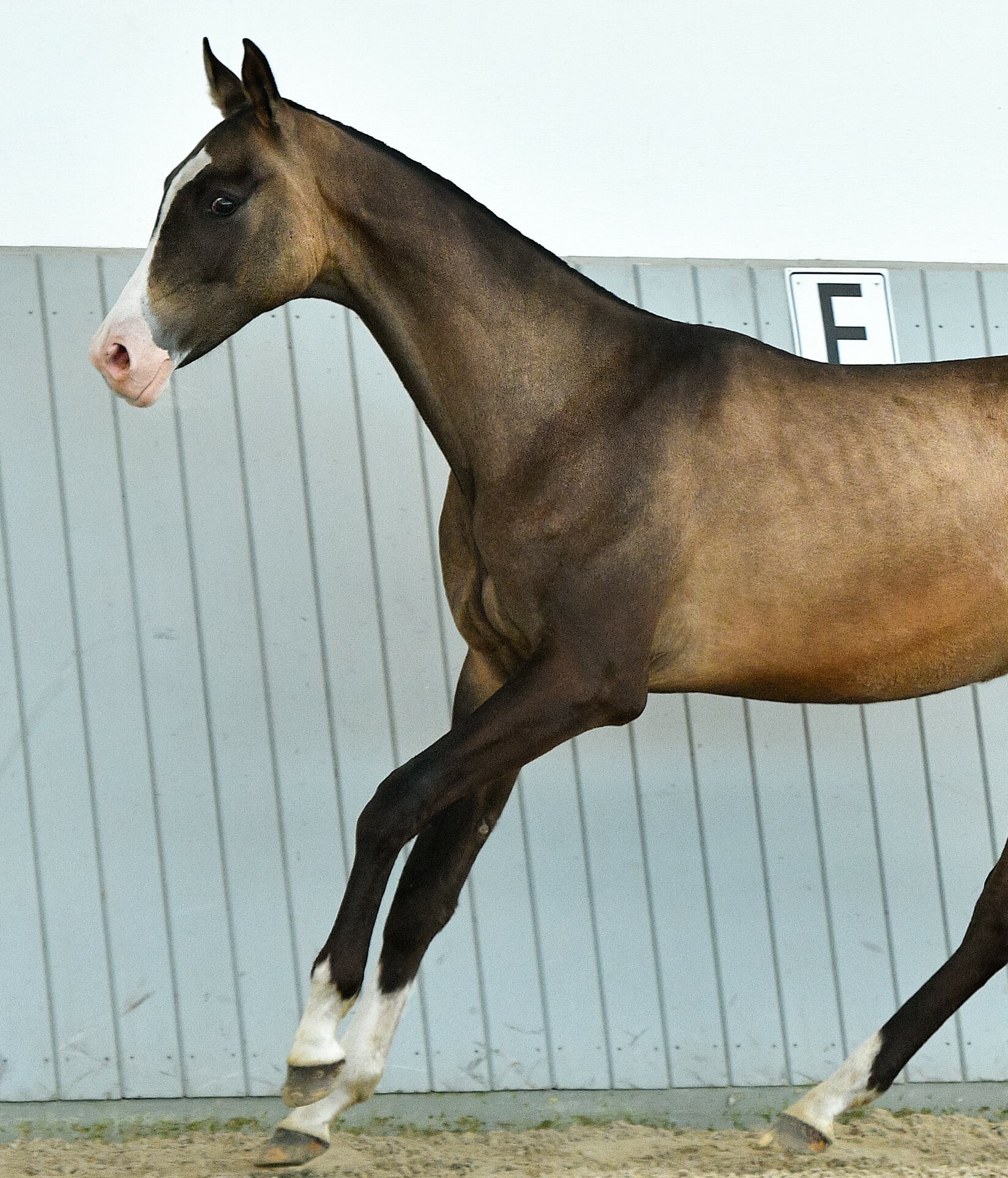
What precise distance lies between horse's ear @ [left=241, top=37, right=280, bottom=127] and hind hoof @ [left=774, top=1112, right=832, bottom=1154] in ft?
7.59

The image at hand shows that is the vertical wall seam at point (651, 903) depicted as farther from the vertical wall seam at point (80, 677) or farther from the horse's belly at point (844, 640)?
the vertical wall seam at point (80, 677)

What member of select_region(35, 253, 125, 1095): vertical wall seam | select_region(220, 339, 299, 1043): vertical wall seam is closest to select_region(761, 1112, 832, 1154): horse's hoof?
select_region(220, 339, 299, 1043): vertical wall seam

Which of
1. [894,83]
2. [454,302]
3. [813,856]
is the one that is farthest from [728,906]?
[894,83]

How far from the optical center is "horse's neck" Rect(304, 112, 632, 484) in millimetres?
2891

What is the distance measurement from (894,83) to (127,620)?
105 inches

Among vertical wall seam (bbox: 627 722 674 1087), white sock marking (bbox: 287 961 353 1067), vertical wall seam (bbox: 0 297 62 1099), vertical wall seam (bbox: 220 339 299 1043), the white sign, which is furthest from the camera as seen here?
the white sign

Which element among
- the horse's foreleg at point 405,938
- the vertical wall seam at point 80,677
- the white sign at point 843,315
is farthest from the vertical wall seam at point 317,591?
the white sign at point 843,315

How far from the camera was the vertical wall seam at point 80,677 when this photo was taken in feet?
12.0

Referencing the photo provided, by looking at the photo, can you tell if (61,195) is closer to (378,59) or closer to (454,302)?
(378,59)

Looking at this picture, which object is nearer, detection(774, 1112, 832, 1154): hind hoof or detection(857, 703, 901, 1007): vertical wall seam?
detection(774, 1112, 832, 1154): hind hoof

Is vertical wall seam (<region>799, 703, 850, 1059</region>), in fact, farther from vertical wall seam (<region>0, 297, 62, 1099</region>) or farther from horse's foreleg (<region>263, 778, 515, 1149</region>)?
vertical wall seam (<region>0, 297, 62, 1099</region>)

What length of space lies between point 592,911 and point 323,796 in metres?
0.77

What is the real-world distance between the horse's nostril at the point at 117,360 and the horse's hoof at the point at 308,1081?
1280 millimetres

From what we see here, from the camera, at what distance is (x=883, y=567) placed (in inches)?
116
